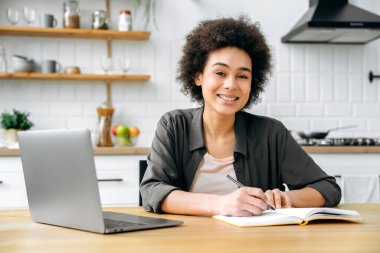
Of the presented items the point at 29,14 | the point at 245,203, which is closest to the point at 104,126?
the point at 29,14

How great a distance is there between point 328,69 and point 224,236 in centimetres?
322

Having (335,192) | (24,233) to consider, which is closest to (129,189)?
(335,192)

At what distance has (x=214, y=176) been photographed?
1984mm

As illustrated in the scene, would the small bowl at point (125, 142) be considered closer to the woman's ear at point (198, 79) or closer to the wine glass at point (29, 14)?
the wine glass at point (29, 14)

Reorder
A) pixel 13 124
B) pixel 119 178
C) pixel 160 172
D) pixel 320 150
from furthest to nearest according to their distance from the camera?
1. pixel 13 124
2. pixel 320 150
3. pixel 119 178
4. pixel 160 172

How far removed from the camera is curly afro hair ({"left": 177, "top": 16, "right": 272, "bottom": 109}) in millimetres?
2045

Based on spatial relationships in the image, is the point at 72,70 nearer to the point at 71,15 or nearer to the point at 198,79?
the point at 71,15

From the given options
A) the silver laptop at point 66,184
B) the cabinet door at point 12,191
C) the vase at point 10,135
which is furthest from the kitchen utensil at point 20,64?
the silver laptop at point 66,184

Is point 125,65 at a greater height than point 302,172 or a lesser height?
greater

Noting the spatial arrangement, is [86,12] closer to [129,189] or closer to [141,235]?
[129,189]

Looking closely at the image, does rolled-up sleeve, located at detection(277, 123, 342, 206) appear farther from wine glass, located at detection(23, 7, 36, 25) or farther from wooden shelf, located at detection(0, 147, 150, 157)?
wine glass, located at detection(23, 7, 36, 25)

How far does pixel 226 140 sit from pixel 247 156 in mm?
111

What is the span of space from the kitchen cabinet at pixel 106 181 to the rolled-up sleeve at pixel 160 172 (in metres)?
1.36

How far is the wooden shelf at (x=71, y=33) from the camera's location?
12.2ft
